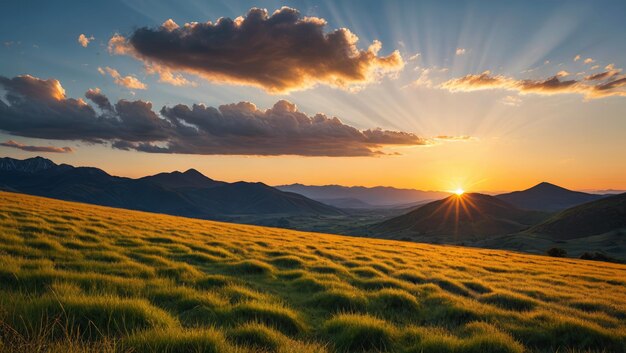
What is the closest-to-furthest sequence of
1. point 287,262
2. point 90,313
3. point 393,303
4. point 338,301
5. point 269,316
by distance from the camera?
1. point 90,313
2. point 269,316
3. point 338,301
4. point 393,303
5. point 287,262

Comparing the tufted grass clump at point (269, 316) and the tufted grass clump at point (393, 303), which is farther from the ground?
the tufted grass clump at point (269, 316)

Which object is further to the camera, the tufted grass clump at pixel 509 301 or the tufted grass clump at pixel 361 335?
the tufted grass clump at pixel 509 301

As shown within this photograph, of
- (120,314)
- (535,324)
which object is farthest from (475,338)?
(120,314)

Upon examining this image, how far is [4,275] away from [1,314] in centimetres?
380

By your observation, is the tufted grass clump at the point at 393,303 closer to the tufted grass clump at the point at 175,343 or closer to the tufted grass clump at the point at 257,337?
the tufted grass clump at the point at 257,337

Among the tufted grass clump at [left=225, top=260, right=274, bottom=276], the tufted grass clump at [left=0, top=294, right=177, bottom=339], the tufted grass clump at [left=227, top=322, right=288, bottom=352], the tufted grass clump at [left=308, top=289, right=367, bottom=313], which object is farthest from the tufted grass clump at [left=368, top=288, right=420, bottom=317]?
the tufted grass clump at [left=0, top=294, right=177, bottom=339]

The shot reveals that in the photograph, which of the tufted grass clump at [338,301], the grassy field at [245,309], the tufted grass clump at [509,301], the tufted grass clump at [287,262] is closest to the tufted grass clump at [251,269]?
the grassy field at [245,309]

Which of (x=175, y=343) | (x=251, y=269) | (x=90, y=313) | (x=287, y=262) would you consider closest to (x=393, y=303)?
(x=251, y=269)

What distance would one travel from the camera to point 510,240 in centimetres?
17512

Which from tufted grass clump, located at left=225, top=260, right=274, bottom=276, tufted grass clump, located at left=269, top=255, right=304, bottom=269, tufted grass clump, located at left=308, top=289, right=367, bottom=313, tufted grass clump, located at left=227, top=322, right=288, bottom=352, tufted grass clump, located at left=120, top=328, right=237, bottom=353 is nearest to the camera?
tufted grass clump, located at left=120, top=328, right=237, bottom=353

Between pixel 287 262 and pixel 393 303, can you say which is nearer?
pixel 393 303

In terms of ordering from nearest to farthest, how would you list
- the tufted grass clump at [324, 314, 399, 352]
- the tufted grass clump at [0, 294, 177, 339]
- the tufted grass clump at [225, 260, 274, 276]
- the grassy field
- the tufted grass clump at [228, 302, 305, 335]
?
the grassy field < the tufted grass clump at [0, 294, 177, 339] < the tufted grass clump at [324, 314, 399, 352] < the tufted grass clump at [228, 302, 305, 335] < the tufted grass clump at [225, 260, 274, 276]

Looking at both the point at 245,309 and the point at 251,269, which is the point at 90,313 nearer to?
the point at 245,309

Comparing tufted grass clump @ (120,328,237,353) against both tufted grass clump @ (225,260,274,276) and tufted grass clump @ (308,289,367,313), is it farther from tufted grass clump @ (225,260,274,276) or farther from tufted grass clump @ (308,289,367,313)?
tufted grass clump @ (225,260,274,276)
